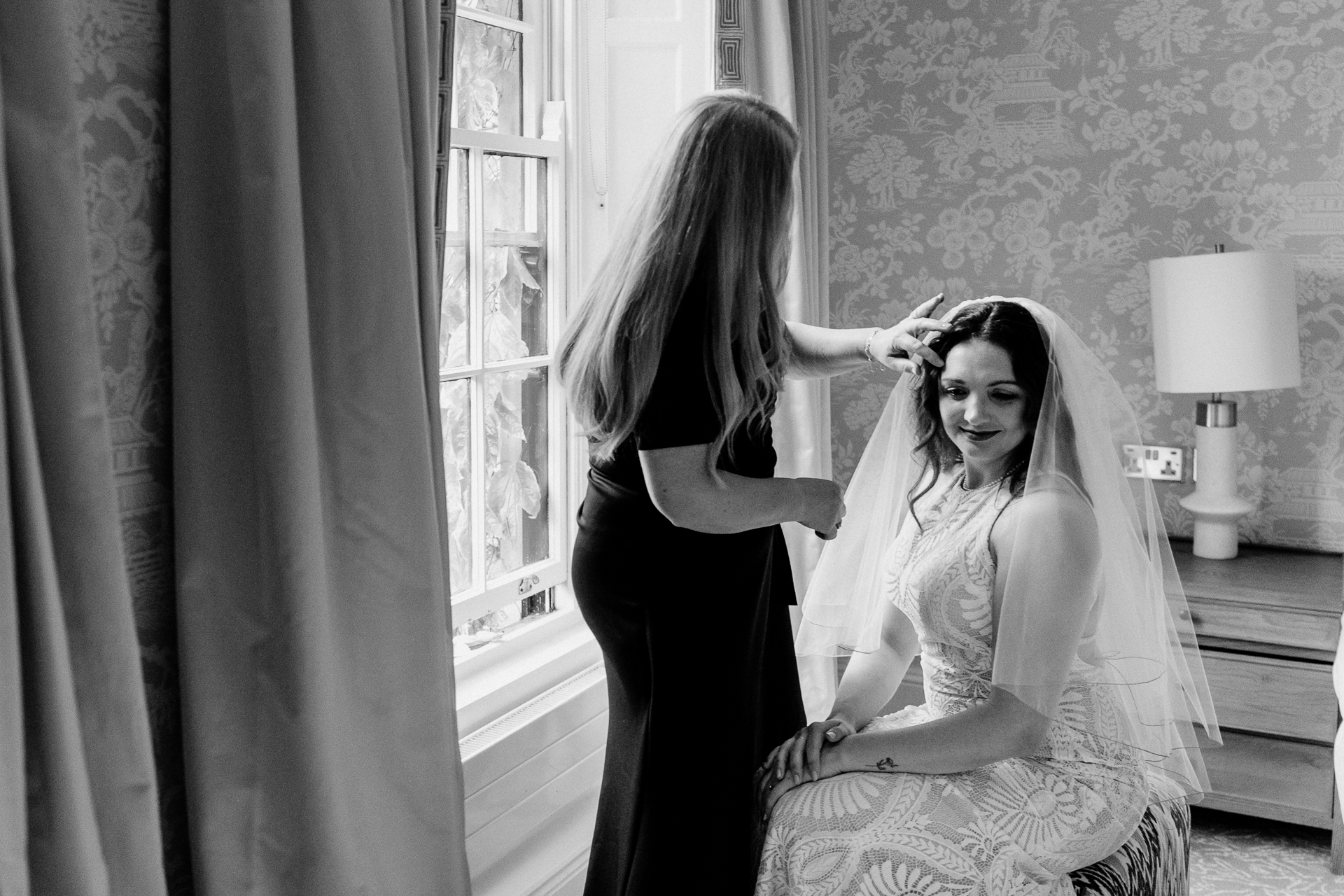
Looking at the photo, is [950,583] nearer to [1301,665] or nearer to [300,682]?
[300,682]

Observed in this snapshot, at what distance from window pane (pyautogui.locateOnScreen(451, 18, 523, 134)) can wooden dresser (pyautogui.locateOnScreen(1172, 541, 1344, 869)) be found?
183cm

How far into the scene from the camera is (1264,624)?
2611 mm

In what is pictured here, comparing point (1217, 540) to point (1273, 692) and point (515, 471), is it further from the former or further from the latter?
point (515, 471)

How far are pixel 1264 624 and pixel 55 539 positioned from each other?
2.40m

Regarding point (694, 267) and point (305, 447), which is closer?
point (305, 447)

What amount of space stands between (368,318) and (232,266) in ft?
0.57

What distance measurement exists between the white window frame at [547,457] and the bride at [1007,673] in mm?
784

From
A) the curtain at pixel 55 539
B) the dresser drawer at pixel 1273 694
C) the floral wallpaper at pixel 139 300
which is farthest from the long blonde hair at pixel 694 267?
the dresser drawer at pixel 1273 694

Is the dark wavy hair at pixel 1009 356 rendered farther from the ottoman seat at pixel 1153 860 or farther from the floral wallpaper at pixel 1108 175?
the floral wallpaper at pixel 1108 175

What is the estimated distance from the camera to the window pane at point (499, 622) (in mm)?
2465

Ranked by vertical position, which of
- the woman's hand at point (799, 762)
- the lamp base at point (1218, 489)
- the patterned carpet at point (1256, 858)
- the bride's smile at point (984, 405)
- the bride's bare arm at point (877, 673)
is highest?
the bride's smile at point (984, 405)

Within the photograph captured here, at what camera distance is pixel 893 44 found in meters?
3.37

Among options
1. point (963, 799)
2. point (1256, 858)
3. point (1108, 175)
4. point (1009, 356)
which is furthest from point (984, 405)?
point (1108, 175)

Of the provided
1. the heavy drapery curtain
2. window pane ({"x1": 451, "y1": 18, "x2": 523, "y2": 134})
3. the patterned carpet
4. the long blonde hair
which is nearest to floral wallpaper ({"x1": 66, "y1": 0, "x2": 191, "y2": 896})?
the long blonde hair
